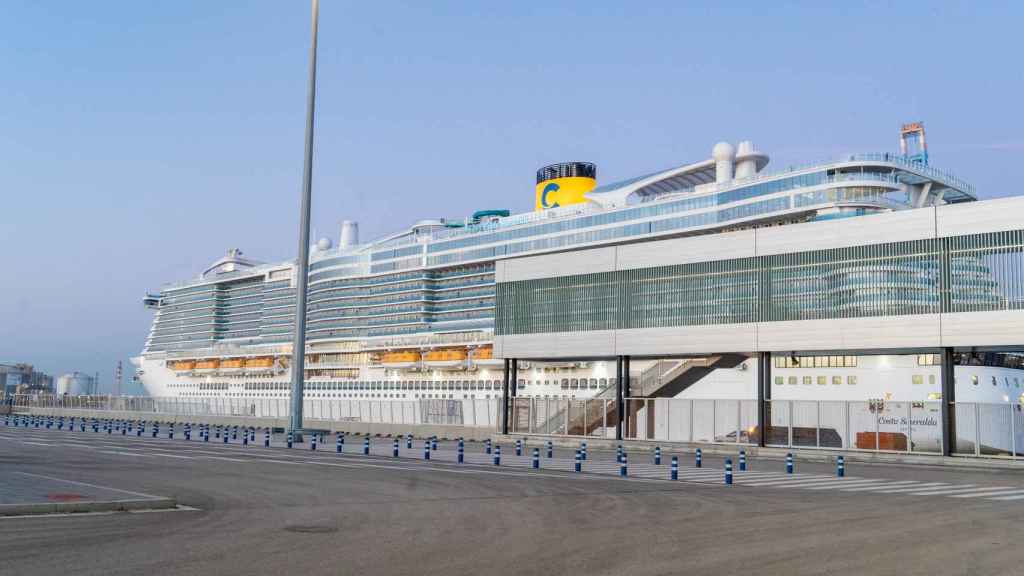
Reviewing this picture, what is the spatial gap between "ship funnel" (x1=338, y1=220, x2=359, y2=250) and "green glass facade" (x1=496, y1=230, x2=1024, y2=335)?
63635 mm

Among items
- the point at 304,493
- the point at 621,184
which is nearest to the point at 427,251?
the point at 621,184

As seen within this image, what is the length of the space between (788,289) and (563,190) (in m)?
50.1

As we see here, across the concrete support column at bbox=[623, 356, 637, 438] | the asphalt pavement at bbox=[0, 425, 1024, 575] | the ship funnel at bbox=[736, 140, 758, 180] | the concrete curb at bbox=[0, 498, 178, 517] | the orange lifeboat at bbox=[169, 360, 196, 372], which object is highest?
the ship funnel at bbox=[736, 140, 758, 180]

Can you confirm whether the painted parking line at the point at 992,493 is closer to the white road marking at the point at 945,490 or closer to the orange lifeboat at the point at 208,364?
the white road marking at the point at 945,490

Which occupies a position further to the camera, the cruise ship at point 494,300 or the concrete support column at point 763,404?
the cruise ship at point 494,300

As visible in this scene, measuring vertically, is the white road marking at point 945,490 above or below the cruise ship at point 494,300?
below

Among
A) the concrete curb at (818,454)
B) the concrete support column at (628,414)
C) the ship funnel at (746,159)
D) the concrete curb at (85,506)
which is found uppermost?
the ship funnel at (746,159)

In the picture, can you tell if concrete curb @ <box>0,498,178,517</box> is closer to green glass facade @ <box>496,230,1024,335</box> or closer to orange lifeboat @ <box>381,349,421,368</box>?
green glass facade @ <box>496,230,1024,335</box>

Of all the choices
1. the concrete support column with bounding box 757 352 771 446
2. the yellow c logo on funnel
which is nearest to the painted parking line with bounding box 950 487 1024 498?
the concrete support column with bounding box 757 352 771 446

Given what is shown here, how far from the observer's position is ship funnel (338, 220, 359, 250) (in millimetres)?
116812

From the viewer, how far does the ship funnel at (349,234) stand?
11681 cm

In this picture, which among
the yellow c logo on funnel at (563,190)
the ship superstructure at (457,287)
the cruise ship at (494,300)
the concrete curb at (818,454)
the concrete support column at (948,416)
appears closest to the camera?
the concrete curb at (818,454)

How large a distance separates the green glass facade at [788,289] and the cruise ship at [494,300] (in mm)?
187

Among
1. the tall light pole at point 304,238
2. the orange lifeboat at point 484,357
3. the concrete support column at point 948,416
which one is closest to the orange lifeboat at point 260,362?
the orange lifeboat at point 484,357
